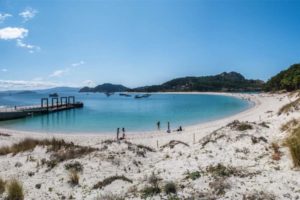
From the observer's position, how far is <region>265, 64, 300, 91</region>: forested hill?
89.2m

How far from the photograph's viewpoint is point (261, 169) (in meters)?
9.95

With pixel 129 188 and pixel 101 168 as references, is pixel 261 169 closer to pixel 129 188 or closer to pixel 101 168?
pixel 129 188

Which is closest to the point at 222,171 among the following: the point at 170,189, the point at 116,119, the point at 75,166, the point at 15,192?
the point at 170,189

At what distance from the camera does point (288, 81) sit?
9519cm

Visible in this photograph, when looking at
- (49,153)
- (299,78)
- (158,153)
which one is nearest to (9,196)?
(49,153)

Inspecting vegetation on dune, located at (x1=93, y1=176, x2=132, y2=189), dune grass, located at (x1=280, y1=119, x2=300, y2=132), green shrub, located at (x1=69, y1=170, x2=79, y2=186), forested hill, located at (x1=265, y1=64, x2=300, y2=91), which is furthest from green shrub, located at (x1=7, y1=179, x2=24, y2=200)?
forested hill, located at (x1=265, y1=64, x2=300, y2=91)

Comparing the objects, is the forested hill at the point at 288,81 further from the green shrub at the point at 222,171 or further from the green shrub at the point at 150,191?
the green shrub at the point at 150,191

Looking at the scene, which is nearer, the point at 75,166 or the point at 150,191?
the point at 150,191

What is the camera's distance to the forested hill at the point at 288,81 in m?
89.2

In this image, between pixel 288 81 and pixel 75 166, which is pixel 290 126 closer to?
pixel 75 166

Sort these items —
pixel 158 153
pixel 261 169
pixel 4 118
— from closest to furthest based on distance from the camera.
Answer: pixel 261 169 < pixel 158 153 < pixel 4 118

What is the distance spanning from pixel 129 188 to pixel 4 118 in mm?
53401

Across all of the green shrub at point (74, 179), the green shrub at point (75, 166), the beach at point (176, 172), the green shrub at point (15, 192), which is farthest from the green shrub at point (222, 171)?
the green shrub at point (15, 192)

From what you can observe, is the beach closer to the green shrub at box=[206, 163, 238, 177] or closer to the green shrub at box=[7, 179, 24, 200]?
the green shrub at box=[206, 163, 238, 177]
